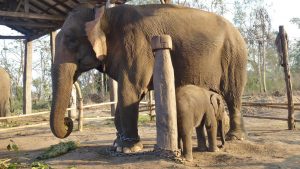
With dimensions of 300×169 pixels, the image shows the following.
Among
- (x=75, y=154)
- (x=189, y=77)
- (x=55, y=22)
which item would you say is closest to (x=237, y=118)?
(x=189, y=77)

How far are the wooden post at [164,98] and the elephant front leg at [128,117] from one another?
737mm

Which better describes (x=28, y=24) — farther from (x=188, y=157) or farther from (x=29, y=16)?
(x=188, y=157)

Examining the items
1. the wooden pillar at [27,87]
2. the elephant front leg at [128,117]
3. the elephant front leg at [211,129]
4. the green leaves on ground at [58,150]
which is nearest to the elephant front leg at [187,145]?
the elephant front leg at [211,129]

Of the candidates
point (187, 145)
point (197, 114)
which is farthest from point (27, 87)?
point (187, 145)

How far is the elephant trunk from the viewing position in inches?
219

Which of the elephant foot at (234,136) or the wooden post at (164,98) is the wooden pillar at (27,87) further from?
the wooden post at (164,98)

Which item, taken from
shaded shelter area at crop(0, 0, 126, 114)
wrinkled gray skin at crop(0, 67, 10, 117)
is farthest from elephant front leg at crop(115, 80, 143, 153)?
wrinkled gray skin at crop(0, 67, 10, 117)

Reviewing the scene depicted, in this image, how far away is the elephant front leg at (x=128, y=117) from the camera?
5.77 meters

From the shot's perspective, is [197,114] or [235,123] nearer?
[197,114]

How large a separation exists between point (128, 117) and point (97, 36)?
127 centimetres

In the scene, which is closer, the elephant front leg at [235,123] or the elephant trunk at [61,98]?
the elephant trunk at [61,98]

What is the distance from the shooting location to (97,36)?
19.4 ft

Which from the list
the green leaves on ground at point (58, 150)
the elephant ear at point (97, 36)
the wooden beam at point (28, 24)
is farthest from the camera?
the wooden beam at point (28, 24)

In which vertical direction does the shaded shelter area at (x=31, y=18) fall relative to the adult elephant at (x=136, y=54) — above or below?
above
